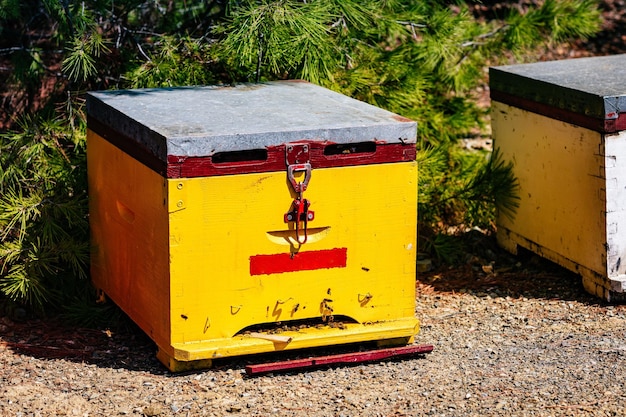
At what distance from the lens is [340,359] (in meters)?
3.93

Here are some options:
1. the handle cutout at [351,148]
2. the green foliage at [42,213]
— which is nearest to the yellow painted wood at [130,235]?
the green foliage at [42,213]

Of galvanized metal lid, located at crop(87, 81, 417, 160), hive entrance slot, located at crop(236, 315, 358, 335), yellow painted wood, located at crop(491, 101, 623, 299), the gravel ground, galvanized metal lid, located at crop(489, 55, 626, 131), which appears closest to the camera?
the gravel ground

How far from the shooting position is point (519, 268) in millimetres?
5238

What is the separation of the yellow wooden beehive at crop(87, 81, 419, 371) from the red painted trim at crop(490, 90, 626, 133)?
0.95 metres

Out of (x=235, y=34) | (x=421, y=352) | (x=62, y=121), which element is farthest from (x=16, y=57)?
(x=421, y=352)

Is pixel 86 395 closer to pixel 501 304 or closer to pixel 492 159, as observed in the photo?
pixel 501 304

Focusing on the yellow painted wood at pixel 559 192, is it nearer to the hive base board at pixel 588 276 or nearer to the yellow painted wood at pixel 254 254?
the hive base board at pixel 588 276

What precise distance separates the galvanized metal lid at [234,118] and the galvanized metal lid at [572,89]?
914mm

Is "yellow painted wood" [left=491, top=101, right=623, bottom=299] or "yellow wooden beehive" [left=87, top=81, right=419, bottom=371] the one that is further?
"yellow painted wood" [left=491, top=101, right=623, bottom=299]

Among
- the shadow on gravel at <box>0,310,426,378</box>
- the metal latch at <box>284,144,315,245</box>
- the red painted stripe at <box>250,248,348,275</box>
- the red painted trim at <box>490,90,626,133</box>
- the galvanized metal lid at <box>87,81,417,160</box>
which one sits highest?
the galvanized metal lid at <box>87,81,417,160</box>

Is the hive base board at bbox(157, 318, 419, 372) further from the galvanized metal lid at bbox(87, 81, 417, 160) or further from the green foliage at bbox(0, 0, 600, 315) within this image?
the green foliage at bbox(0, 0, 600, 315)

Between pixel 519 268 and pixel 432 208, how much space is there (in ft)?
1.68

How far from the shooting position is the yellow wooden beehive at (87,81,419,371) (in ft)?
12.2

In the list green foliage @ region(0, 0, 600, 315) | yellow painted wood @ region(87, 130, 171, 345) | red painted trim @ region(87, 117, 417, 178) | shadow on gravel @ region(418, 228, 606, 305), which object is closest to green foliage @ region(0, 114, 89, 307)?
green foliage @ region(0, 0, 600, 315)
